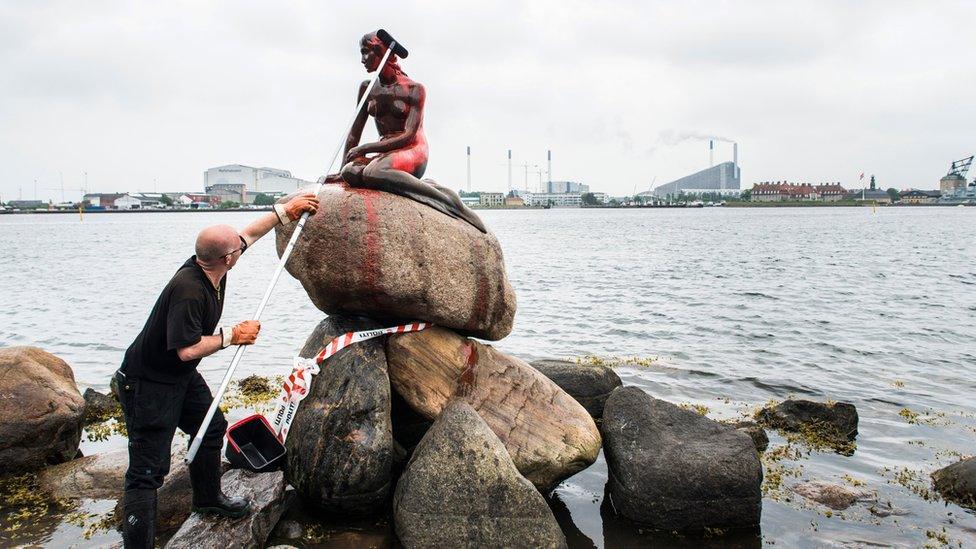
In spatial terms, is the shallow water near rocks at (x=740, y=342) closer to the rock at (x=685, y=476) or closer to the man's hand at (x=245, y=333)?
the rock at (x=685, y=476)

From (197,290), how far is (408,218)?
3.12 m

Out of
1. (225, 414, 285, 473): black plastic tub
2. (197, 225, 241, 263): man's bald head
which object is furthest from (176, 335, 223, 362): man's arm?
(225, 414, 285, 473): black plastic tub

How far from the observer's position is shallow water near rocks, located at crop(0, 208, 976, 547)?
9.03 meters

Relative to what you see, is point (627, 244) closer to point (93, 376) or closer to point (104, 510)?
point (93, 376)

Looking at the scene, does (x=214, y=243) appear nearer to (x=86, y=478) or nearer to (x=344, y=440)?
(x=344, y=440)

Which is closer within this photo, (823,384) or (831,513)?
(831,513)

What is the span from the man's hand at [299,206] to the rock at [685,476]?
4.73 meters

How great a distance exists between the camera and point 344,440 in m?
8.29

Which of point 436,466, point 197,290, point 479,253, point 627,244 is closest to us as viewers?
point 197,290

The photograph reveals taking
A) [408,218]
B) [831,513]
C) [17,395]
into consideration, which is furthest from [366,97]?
[831,513]

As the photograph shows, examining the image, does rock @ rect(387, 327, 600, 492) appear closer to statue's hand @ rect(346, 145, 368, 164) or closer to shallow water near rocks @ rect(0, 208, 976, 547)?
shallow water near rocks @ rect(0, 208, 976, 547)

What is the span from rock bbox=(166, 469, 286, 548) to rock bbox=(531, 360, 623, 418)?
5429 mm

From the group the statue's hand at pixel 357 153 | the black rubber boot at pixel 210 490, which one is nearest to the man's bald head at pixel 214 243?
the black rubber boot at pixel 210 490

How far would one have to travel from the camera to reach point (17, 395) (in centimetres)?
955
